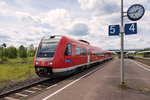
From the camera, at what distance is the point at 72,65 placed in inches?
316

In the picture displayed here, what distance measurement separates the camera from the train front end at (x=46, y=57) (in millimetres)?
6469

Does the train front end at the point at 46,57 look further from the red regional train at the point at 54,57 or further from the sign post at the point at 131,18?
the sign post at the point at 131,18

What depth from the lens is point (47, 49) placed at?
715cm

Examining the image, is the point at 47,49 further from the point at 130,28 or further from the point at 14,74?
the point at 14,74

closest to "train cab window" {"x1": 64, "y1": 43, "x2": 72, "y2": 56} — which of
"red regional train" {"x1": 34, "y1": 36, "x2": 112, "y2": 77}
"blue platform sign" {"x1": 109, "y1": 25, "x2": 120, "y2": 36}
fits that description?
"red regional train" {"x1": 34, "y1": 36, "x2": 112, "y2": 77}

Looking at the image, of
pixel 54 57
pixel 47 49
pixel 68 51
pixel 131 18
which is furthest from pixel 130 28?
pixel 47 49

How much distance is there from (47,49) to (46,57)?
67cm

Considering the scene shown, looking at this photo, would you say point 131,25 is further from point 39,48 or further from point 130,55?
point 130,55

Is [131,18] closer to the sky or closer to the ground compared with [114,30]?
closer to the sky

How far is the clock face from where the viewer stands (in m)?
5.47

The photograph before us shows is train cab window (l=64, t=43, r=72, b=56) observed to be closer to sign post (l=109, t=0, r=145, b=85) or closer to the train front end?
the train front end

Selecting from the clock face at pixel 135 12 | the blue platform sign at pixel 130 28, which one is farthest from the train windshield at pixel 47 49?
the clock face at pixel 135 12

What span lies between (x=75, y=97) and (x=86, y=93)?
663mm

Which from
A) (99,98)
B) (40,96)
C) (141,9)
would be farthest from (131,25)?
(40,96)
